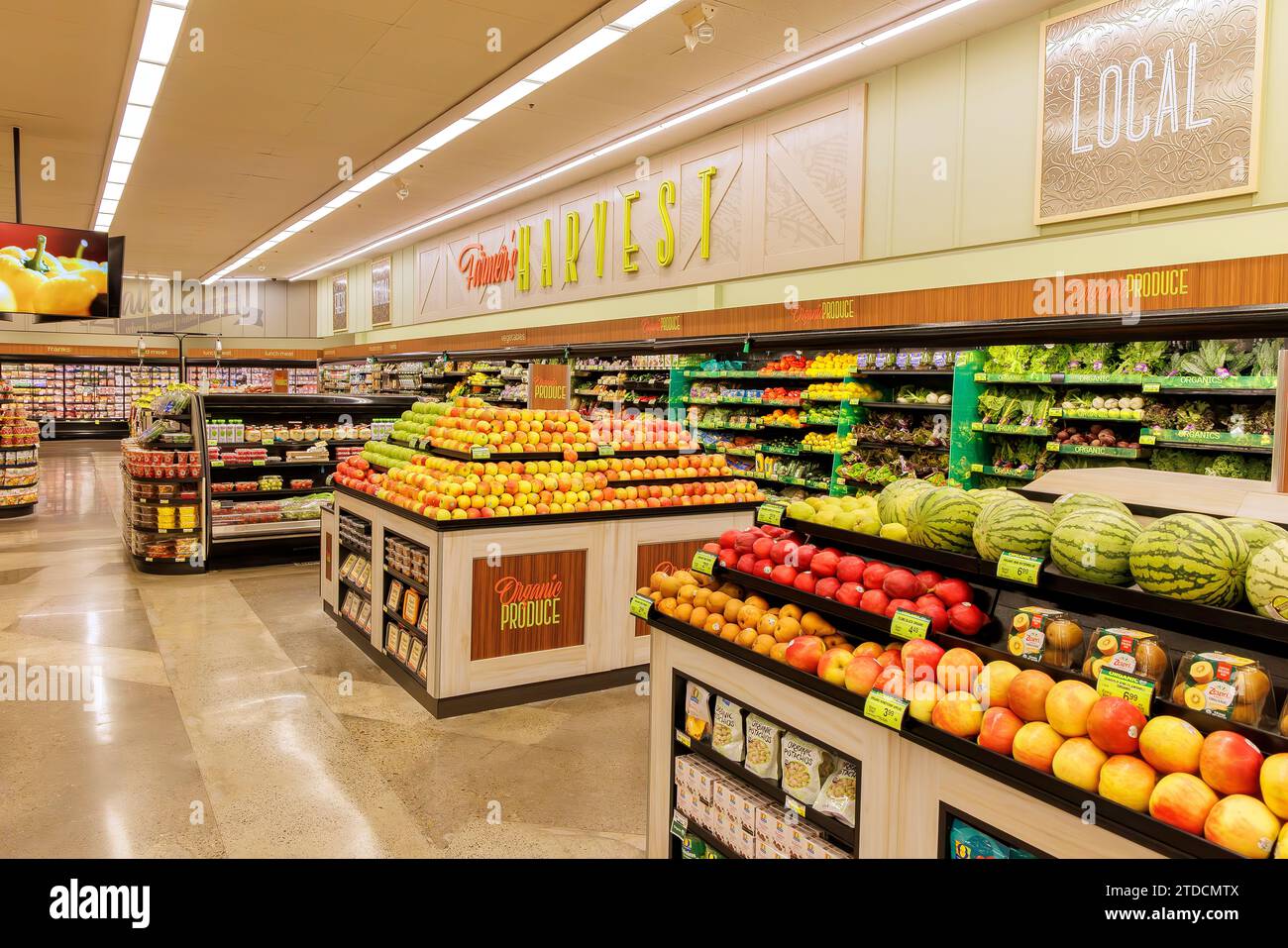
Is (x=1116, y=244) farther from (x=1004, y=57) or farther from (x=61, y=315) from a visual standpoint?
(x=61, y=315)

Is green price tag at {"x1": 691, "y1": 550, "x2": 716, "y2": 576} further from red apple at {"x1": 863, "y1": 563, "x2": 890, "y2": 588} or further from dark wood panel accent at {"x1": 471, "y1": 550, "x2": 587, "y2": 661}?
dark wood panel accent at {"x1": 471, "y1": 550, "x2": 587, "y2": 661}

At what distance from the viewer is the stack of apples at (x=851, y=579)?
2338 mm

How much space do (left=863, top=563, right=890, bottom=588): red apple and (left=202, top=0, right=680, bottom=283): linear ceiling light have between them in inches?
182

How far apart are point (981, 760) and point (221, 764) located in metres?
3.39

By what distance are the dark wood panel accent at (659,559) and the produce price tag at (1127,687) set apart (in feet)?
11.1

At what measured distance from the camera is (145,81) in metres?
7.38

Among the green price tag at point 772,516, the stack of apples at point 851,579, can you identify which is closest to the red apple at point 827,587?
the stack of apples at point 851,579

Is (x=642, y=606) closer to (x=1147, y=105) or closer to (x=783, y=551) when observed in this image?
(x=783, y=551)

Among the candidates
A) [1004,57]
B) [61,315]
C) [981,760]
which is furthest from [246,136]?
[981,760]

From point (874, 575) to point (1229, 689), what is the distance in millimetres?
988

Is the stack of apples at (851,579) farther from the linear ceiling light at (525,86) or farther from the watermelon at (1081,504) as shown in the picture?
the linear ceiling light at (525,86)

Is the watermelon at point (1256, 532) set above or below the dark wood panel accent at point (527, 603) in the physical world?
above

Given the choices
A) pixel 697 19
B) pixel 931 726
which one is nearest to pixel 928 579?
pixel 931 726

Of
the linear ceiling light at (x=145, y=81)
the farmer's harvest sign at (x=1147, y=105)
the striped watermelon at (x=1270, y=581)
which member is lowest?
the striped watermelon at (x=1270, y=581)
